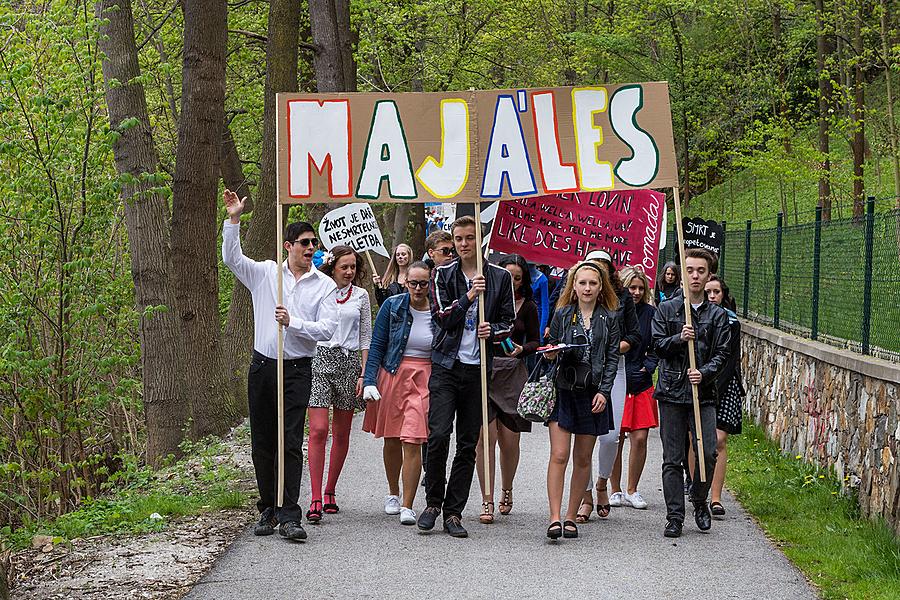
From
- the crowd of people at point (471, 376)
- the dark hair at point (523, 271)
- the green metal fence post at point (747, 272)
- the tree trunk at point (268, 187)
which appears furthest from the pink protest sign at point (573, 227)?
the tree trunk at point (268, 187)

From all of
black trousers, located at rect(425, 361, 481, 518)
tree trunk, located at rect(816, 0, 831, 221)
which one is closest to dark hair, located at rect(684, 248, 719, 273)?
black trousers, located at rect(425, 361, 481, 518)

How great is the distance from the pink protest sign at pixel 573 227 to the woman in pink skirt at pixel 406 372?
5.31ft

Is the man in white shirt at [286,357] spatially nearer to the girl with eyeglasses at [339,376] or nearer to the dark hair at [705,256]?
the girl with eyeglasses at [339,376]

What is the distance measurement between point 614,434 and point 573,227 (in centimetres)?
236

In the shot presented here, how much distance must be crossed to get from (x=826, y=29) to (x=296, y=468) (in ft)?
63.4

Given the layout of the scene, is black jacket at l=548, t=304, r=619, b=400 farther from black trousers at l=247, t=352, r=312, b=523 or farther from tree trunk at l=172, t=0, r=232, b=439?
tree trunk at l=172, t=0, r=232, b=439

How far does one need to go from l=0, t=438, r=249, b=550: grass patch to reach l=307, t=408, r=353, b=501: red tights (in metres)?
0.77

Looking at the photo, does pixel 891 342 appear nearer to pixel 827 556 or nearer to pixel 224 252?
pixel 827 556

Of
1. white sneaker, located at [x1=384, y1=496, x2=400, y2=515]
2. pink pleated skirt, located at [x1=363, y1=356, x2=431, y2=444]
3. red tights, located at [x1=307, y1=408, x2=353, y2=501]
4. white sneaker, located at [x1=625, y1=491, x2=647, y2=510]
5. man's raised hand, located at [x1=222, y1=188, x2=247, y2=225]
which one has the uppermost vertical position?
man's raised hand, located at [x1=222, y1=188, x2=247, y2=225]

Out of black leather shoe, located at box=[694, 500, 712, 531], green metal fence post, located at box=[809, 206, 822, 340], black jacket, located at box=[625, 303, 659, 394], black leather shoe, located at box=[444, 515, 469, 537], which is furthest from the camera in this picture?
green metal fence post, located at box=[809, 206, 822, 340]

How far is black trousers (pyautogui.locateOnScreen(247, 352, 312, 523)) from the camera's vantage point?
835cm

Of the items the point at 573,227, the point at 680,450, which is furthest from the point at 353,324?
the point at 680,450

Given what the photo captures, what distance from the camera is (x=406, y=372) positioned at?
8.92 metres

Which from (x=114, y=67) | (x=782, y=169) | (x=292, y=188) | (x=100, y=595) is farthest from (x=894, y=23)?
(x=100, y=595)
